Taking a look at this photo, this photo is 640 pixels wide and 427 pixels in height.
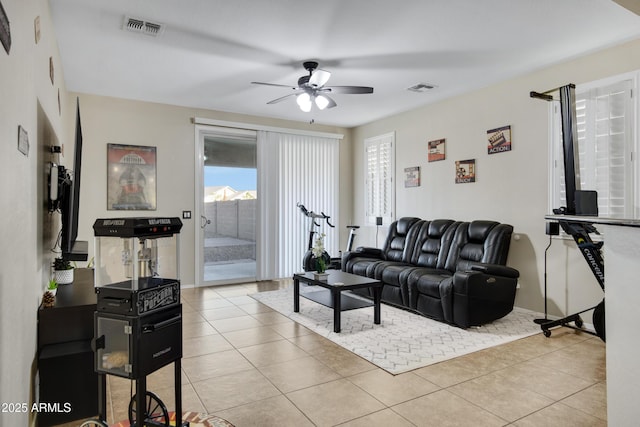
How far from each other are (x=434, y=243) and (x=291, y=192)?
2.75 metres

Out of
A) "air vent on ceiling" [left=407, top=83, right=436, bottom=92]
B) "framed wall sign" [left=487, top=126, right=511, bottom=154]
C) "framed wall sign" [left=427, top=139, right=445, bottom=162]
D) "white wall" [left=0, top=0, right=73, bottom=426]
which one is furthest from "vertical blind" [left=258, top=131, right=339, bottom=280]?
"white wall" [left=0, top=0, right=73, bottom=426]

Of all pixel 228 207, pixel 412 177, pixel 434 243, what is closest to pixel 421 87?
pixel 412 177

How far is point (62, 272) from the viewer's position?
10.1 feet

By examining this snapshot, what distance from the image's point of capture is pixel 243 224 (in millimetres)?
6457

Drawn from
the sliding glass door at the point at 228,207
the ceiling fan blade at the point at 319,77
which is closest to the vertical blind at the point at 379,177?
the sliding glass door at the point at 228,207

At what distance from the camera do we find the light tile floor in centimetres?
228

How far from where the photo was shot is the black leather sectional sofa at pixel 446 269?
12.7 feet

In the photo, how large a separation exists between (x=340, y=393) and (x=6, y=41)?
2534 mm

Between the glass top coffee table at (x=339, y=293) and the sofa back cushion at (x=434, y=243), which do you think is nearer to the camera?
the glass top coffee table at (x=339, y=293)

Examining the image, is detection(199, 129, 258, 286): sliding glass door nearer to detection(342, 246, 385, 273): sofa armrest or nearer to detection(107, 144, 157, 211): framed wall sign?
detection(107, 144, 157, 211): framed wall sign

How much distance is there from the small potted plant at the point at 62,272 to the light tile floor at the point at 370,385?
2.84 feet

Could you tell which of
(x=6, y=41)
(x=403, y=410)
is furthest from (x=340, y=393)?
(x=6, y=41)

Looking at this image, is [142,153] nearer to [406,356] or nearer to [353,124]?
[353,124]

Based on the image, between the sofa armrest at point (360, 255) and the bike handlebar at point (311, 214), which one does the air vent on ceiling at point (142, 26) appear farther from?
the bike handlebar at point (311, 214)
